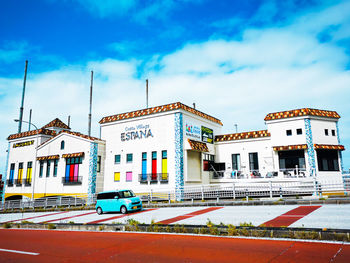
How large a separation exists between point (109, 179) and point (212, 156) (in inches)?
473

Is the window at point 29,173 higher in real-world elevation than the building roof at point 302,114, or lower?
lower

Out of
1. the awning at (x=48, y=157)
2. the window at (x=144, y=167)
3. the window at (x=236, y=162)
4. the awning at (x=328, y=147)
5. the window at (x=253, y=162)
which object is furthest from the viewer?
the awning at (x=48, y=157)

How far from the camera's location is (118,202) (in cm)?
1750

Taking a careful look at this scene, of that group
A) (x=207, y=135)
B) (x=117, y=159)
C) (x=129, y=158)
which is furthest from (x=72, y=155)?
(x=207, y=135)

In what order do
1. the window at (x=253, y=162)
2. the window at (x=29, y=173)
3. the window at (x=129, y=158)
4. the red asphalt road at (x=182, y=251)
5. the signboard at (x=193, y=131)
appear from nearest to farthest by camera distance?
the red asphalt road at (x=182, y=251) → the signboard at (x=193, y=131) → the window at (x=253, y=162) → the window at (x=129, y=158) → the window at (x=29, y=173)

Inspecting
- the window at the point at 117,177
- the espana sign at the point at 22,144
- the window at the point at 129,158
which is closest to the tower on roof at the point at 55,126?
the espana sign at the point at 22,144

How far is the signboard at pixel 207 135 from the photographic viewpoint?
96.5ft

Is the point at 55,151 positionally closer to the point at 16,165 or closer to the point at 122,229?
the point at 16,165

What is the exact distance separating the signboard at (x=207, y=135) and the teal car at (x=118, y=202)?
13.4 meters

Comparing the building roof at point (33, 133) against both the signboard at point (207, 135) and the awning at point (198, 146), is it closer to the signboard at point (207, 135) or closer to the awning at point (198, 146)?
the signboard at point (207, 135)

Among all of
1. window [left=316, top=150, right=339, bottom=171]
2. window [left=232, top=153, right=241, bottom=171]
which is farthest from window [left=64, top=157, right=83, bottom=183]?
window [left=316, top=150, right=339, bottom=171]

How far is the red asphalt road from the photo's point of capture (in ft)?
19.1

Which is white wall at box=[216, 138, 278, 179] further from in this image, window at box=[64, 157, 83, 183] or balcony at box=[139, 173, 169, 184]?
window at box=[64, 157, 83, 183]

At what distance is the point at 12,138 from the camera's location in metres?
39.8
